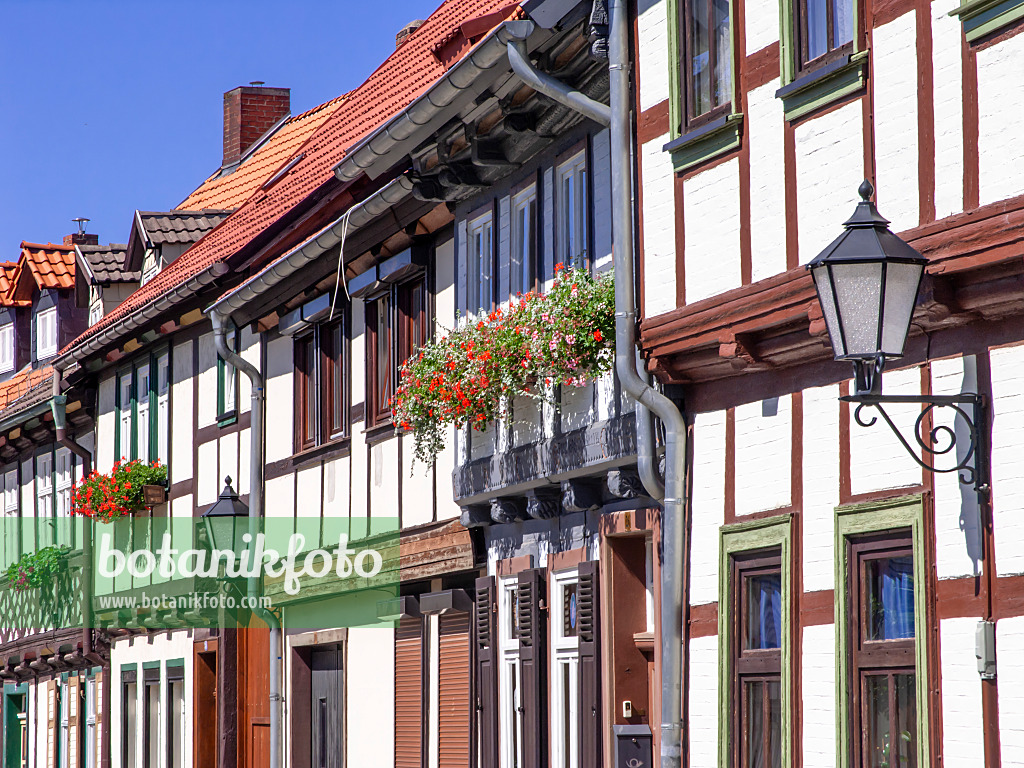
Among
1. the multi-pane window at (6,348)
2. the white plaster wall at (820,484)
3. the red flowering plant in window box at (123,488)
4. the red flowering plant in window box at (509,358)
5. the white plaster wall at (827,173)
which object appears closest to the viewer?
the white plaster wall at (827,173)

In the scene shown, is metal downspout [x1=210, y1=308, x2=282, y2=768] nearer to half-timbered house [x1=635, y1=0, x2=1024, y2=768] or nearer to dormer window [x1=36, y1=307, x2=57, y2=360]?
half-timbered house [x1=635, y1=0, x2=1024, y2=768]

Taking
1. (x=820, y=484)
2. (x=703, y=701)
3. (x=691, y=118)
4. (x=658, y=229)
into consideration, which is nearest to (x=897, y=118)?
(x=820, y=484)

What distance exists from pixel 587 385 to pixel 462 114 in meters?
2.20

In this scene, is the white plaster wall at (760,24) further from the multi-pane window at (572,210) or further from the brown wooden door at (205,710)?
the brown wooden door at (205,710)

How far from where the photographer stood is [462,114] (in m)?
11.8

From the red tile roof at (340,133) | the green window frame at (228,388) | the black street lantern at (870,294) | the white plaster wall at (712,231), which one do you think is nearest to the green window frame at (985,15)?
the black street lantern at (870,294)

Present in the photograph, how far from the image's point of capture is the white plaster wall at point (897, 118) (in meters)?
7.44

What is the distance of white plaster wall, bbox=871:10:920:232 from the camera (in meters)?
7.44

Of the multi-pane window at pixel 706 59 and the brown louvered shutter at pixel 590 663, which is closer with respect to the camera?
the multi-pane window at pixel 706 59

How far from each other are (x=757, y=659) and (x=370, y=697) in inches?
270

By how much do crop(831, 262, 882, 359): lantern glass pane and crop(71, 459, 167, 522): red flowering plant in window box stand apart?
48.3 ft

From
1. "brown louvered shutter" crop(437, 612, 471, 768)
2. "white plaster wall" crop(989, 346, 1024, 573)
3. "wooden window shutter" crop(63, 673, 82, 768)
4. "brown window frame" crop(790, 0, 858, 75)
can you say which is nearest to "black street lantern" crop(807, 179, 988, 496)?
"white plaster wall" crop(989, 346, 1024, 573)

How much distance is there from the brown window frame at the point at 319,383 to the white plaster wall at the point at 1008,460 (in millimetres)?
8952

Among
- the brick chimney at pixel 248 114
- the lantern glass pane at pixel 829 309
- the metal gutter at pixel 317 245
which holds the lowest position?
the lantern glass pane at pixel 829 309
